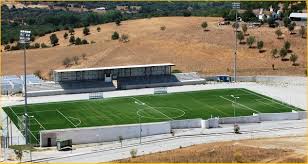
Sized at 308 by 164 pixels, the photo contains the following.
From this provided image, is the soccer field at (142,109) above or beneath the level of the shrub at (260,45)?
beneath

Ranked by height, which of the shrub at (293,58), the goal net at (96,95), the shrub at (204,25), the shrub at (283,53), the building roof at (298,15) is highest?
the building roof at (298,15)

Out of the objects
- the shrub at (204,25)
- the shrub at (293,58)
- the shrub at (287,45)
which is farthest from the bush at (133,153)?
the shrub at (204,25)

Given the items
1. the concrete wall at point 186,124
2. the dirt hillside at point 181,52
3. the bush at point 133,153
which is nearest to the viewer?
the bush at point 133,153

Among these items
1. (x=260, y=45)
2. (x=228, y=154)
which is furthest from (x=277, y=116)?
(x=260, y=45)

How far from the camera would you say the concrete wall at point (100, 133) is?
69.1 m

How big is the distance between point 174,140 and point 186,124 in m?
5.35

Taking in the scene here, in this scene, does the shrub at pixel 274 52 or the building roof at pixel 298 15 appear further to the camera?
the building roof at pixel 298 15

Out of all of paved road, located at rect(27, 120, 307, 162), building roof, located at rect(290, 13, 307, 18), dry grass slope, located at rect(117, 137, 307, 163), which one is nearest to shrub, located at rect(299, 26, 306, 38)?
building roof, located at rect(290, 13, 307, 18)

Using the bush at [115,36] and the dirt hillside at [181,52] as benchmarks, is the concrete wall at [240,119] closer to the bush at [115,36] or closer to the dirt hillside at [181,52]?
the dirt hillside at [181,52]

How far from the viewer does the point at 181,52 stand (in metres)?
124

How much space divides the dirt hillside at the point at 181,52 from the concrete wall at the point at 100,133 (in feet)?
135

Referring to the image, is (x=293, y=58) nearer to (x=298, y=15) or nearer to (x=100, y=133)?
(x=298, y=15)

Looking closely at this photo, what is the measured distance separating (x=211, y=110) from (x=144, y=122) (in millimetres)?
11232

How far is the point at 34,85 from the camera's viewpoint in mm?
94562
